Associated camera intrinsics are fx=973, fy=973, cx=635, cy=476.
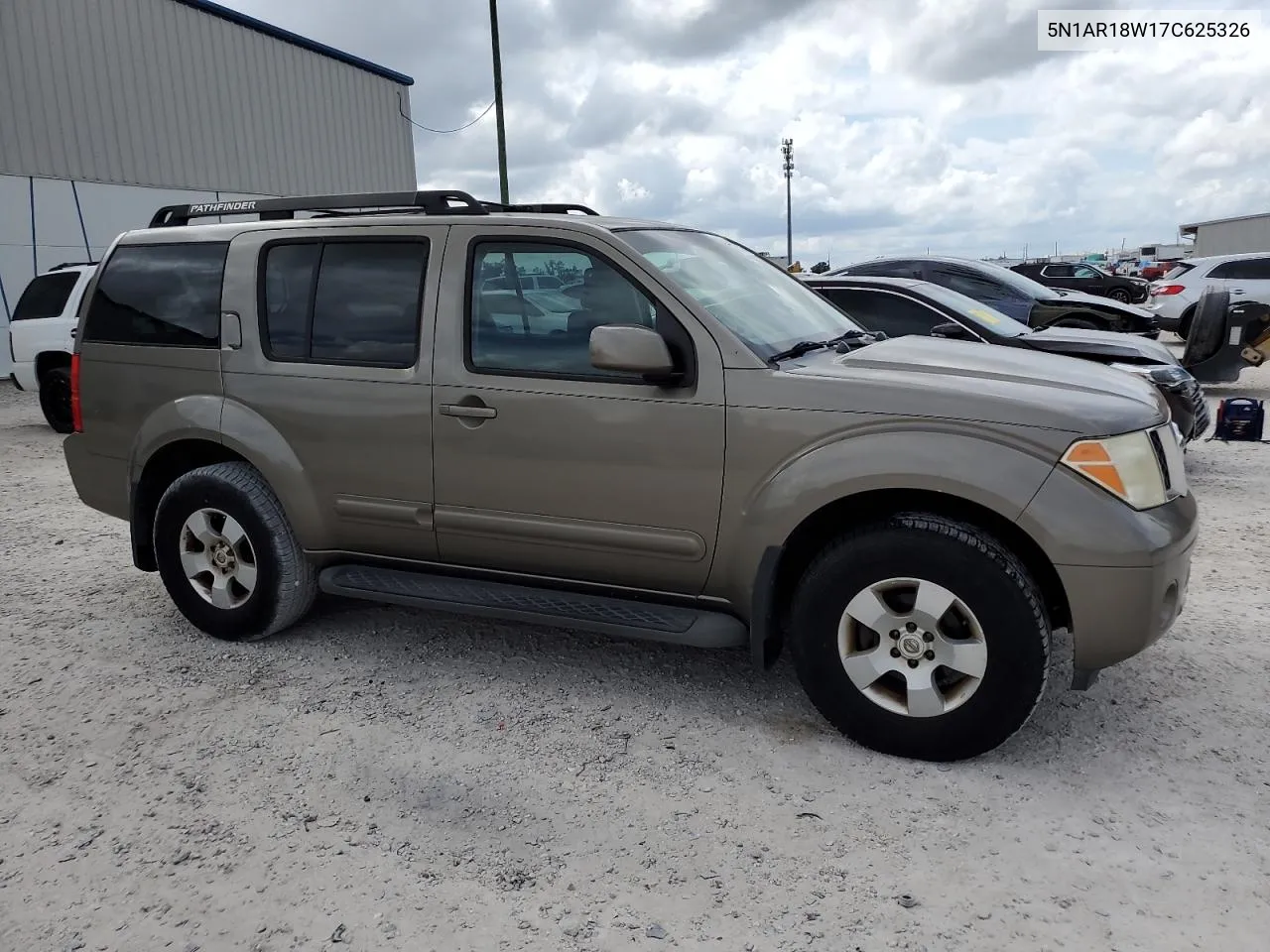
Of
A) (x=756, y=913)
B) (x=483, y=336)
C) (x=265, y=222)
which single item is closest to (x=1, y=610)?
(x=265, y=222)

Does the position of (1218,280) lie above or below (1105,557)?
above

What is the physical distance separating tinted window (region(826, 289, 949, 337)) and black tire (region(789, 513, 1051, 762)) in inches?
173

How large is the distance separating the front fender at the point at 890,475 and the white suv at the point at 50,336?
9935mm

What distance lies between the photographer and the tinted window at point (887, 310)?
7.21 metres

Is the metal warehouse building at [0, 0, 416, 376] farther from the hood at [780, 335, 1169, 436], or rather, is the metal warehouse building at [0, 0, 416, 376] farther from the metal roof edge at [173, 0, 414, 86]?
the hood at [780, 335, 1169, 436]

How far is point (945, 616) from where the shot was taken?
3.08 metres

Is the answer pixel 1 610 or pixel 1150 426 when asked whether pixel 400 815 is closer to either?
pixel 1150 426

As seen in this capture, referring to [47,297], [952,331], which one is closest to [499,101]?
[47,297]

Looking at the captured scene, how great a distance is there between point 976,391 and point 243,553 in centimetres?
306

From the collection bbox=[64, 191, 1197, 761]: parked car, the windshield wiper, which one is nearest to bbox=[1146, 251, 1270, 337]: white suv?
the windshield wiper

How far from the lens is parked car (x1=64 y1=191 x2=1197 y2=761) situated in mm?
2996

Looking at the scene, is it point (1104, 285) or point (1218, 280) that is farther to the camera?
point (1104, 285)

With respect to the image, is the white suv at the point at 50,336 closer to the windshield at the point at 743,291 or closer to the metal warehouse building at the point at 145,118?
the metal warehouse building at the point at 145,118

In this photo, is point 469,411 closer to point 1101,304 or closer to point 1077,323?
point 1077,323
